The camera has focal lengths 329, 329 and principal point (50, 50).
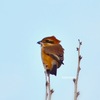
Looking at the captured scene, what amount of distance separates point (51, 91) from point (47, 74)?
360 millimetres

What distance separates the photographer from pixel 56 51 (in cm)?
392

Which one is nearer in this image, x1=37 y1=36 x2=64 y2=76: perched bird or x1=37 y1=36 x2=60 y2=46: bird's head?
x1=37 y1=36 x2=64 y2=76: perched bird

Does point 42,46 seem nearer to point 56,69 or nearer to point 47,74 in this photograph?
point 56,69

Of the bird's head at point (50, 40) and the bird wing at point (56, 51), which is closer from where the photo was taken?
the bird wing at point (56, 51)

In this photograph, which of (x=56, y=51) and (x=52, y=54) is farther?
(x=56, y=51)

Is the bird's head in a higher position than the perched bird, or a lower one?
higher

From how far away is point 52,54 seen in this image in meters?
3.75

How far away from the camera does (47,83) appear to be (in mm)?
3072

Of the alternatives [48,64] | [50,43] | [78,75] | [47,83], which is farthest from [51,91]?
[50,43]

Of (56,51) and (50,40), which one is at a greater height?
(50,40)

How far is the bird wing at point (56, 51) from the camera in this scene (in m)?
3.68

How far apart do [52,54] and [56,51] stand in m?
0.18

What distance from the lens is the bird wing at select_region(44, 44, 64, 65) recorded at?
3.68 m

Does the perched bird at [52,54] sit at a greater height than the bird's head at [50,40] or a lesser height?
lesser
